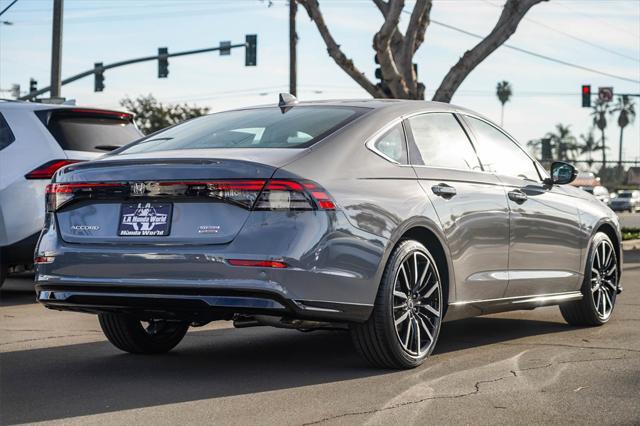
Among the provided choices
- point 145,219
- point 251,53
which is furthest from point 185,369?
point 251,53

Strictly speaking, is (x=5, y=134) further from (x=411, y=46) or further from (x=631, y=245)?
(x=411, y=46)

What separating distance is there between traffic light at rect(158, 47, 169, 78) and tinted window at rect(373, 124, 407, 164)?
30.0 m

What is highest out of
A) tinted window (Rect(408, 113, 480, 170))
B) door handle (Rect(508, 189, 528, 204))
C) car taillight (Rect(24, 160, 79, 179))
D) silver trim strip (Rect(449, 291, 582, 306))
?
tinted window (Rect(408, 113, 480, 170))

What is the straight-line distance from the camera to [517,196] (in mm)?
7859

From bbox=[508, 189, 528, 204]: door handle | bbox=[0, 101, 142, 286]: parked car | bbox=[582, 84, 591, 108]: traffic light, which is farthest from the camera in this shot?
bbox=[582, 84, 591, 108]: traffic light

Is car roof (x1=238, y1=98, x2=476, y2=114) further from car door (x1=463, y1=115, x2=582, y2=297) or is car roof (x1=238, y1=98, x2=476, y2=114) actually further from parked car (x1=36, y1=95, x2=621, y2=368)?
car door (x1=463, y1=115, x2=582, y2=297)

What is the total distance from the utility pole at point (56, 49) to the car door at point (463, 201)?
57.3ft

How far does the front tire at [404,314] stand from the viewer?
637cm

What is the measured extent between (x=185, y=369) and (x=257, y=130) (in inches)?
58.7

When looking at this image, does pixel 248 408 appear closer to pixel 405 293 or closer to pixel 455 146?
pixel 405 293

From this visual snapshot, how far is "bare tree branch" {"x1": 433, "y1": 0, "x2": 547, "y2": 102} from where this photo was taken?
73.4 ft

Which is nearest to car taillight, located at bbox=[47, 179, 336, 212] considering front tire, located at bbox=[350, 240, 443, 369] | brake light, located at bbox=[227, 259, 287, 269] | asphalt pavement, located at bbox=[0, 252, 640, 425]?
brake light, located at bbox=[227, 259, 287, 269]

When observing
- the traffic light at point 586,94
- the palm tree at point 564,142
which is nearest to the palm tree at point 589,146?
the palm tree at point 564,142

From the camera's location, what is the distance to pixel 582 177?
244 ft
